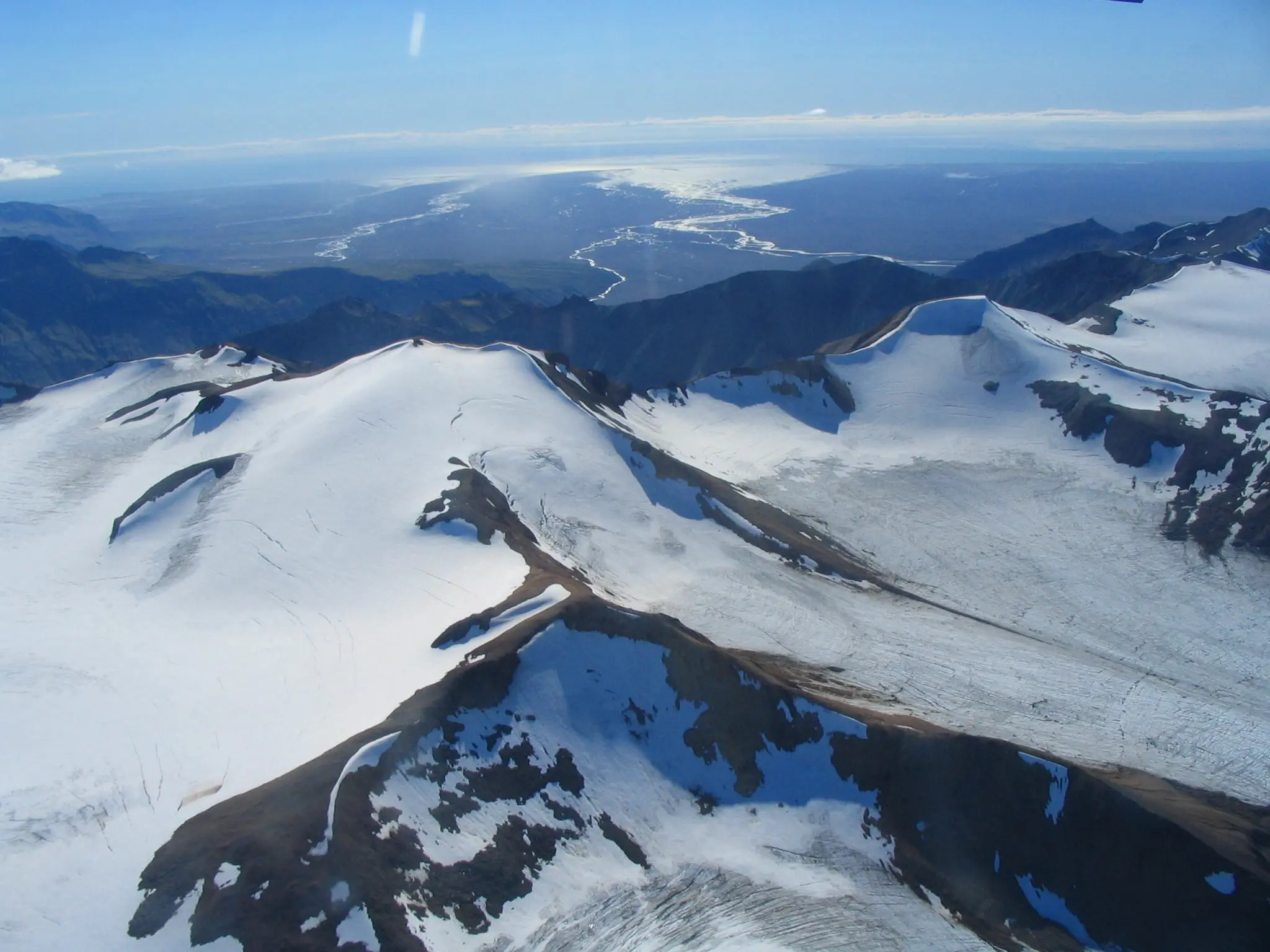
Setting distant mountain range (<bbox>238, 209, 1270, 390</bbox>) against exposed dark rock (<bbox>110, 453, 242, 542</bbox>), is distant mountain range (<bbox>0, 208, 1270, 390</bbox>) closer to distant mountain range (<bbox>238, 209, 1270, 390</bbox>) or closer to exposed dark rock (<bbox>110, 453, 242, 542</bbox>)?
distant mountain range (<bbox>238, 209, 1270, 390</bbox>)

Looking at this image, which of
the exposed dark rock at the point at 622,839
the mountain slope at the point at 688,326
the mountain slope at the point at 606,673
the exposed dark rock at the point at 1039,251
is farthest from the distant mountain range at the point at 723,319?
the exposed dark rock at the point at 622,839

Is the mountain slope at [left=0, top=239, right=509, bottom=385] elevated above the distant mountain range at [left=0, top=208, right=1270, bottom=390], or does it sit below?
below

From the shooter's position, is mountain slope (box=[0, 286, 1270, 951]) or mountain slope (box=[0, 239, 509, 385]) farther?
mountain slope (box=[0, 239, 509, 385])

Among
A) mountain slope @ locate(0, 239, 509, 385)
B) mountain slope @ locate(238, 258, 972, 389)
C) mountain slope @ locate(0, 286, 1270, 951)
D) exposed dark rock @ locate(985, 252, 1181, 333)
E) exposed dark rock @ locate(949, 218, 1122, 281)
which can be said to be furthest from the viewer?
Answer: exposed dark rock @ locate(949, 218, 1122, 281)

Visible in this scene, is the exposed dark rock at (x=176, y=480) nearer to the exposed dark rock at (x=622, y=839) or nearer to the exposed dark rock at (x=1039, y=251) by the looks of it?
the exposed dark rock at (x=622, y=839)

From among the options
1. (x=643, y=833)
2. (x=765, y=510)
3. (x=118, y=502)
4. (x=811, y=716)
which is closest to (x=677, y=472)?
(x=765, y=510)

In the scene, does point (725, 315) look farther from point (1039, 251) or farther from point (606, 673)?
point (606, 673)

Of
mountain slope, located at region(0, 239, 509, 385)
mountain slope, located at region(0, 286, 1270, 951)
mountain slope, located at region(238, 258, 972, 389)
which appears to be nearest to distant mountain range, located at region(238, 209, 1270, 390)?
mountain slope, located at region(238, 258, 972, 389)

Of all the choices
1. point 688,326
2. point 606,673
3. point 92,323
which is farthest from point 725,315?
point 92,323

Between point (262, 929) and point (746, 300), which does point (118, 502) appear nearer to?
point (262, 929)
